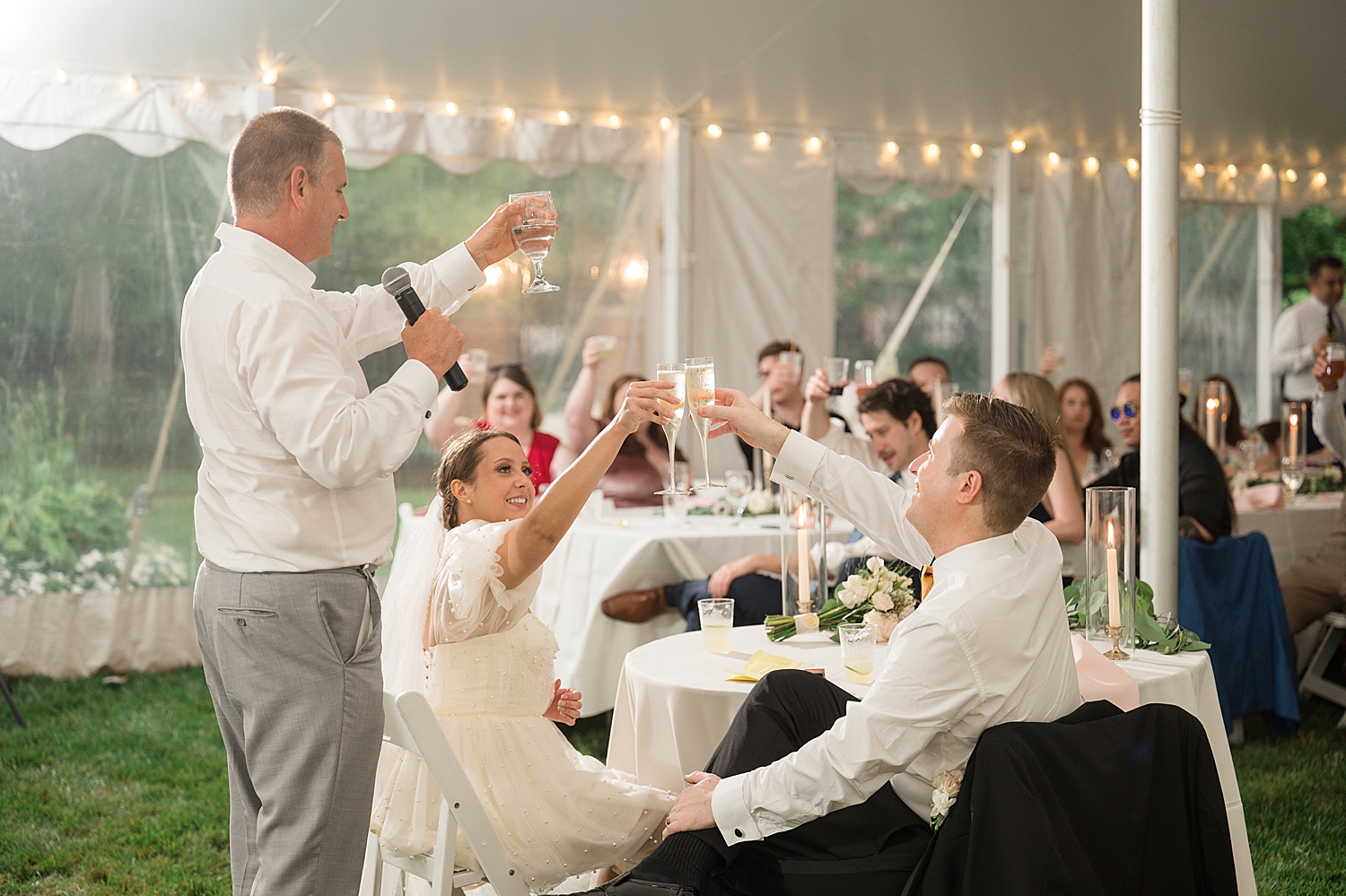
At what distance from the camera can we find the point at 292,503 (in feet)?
5.98

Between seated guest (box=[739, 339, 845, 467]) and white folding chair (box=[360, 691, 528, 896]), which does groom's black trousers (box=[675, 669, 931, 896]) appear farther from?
seated guest (box=[739, 339, 845, 467])

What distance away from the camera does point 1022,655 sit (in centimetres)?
172

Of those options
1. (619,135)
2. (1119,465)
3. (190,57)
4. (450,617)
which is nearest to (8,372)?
(190,57)

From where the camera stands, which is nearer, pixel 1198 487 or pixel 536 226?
pixel 536 226

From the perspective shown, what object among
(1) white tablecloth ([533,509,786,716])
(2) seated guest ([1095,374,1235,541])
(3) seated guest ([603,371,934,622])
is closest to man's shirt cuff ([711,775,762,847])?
(3) seated guest ([603,371,934,622])

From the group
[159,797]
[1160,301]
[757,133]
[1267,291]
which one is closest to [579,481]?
[1160,301]

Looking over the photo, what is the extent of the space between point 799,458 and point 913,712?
75cm

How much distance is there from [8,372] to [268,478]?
473 centimetres

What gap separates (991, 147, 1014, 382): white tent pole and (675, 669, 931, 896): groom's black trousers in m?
6.15

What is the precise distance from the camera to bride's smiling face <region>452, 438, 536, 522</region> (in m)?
2.66

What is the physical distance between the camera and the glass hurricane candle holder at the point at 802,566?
2.84 metres

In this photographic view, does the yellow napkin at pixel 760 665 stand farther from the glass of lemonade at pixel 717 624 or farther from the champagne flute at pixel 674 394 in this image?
the champagne flute at pixel 674 394

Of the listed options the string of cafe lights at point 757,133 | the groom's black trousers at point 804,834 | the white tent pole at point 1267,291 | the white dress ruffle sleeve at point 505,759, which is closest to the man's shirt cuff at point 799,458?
the groom's black trousers at point 804,834

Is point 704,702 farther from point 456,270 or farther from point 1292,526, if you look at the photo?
point 1292,526
